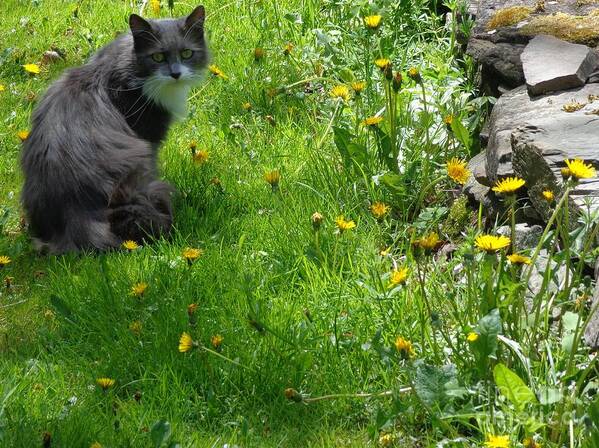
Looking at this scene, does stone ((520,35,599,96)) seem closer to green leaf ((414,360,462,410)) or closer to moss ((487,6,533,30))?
moss ((487,6,533,30))

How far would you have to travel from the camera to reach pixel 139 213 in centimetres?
400

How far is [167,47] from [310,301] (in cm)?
186

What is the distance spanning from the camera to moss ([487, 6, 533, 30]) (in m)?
4.45

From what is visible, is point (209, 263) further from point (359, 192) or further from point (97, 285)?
point (359, 192)

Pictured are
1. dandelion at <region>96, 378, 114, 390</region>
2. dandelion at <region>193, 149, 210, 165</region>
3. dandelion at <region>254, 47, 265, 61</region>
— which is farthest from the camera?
dandelion at <region>254, 47, 265, 61</region>

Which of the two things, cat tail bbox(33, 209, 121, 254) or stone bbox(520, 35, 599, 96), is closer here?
stone bbox(520, 35, 599, 96)

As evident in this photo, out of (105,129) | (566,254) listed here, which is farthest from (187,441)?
(105,129)

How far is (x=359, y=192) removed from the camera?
13.0 feet

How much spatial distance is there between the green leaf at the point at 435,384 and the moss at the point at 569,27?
2261mm

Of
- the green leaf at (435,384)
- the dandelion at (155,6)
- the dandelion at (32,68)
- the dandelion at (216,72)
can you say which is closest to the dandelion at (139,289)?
the green leaf at (435,384)

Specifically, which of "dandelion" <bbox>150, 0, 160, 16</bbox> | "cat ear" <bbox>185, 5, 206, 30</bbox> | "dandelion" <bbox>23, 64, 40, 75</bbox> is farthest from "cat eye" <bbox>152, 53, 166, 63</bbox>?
"dandelion" <bbox>150, 0, 160, 16</bbox>

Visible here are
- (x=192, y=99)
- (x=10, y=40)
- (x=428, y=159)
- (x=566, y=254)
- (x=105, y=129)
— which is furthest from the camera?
(x=10, y=40)

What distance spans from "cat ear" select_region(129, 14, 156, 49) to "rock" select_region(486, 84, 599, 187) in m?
1.78

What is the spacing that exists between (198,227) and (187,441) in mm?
1577
